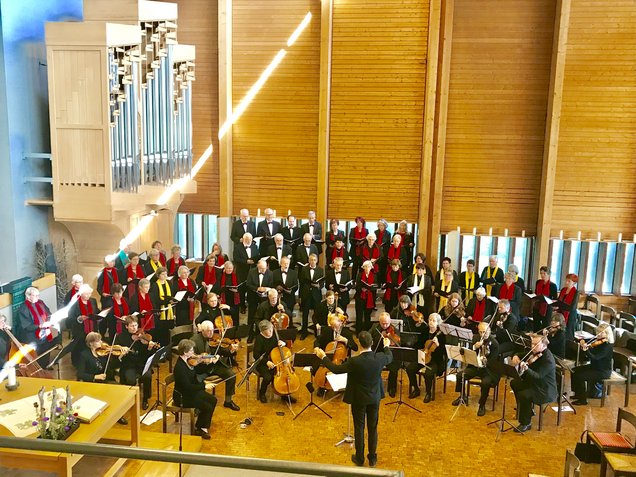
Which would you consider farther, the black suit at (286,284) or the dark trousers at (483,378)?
the black suit at (286,284)

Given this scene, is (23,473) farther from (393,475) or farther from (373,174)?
(373,174)

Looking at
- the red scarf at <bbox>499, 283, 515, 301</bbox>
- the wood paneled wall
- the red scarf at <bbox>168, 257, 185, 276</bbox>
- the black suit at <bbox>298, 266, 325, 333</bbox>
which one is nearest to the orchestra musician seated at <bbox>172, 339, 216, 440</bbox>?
the red scarf at <bbox>168, 257, 185, 276</bbox>

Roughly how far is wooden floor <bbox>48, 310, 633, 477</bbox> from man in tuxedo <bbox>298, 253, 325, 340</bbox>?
2505mm

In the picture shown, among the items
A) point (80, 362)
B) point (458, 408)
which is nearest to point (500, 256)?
point (458, 408)

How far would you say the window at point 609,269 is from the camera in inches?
540

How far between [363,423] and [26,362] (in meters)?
4.86

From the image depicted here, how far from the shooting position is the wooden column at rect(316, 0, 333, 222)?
13.8 meters

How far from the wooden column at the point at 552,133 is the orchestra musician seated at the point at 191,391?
828 cm

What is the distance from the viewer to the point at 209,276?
12.0 m

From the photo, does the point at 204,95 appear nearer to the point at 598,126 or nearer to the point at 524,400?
the point at 598,126

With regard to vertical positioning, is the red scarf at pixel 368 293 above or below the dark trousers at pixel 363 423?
above

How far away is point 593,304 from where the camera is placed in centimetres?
1357

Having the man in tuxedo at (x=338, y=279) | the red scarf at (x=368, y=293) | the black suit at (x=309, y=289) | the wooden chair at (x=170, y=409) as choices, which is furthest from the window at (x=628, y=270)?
the wooden chair at (x=170, y=409)

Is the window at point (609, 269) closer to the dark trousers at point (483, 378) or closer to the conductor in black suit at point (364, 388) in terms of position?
the dark trousers at point (483, 378)
